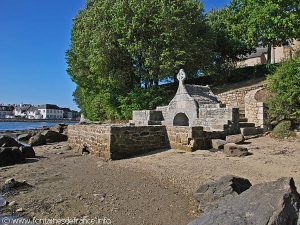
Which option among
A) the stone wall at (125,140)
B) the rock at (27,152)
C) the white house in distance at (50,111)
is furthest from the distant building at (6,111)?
the stone wall at (125,140)

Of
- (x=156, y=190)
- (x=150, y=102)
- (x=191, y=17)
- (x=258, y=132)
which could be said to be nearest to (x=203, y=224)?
(x=156, y=190)

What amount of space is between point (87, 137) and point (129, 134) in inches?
126

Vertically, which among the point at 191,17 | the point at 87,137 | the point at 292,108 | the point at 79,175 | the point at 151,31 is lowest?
the point at 79,175

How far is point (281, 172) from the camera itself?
7.17 meters

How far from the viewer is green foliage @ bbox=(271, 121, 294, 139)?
11406 mm

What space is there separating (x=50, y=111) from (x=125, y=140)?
125 metres

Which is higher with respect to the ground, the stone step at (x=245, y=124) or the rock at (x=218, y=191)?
the stone step at (x=245, y=124)

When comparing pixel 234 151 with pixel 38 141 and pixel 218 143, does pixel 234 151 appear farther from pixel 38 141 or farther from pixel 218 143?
pixel 38 141

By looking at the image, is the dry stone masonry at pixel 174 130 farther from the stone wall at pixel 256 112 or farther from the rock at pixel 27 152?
the rock at pixel 27 152

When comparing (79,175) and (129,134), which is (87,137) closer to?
(129,134)

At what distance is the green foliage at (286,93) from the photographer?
468 inches

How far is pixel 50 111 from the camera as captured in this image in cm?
12938

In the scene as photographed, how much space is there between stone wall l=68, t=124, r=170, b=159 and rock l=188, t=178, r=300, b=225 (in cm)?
713

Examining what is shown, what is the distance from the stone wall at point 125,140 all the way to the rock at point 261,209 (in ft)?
23.4
